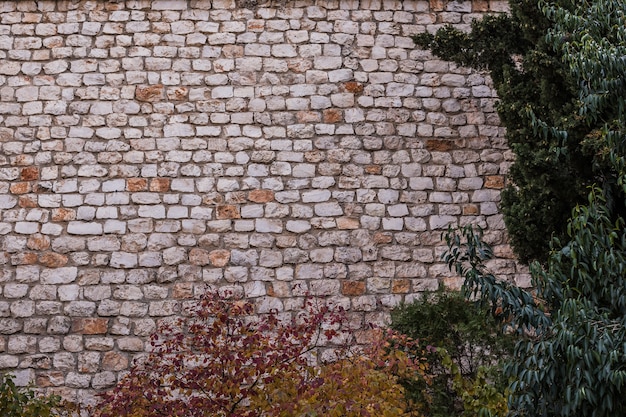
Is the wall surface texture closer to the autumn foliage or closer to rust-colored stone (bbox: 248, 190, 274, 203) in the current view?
rust-colored stone (bbox: 248, 190, 274, 203)

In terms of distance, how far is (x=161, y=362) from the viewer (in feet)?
24.6

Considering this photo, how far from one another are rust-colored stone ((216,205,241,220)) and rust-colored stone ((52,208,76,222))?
1.34m

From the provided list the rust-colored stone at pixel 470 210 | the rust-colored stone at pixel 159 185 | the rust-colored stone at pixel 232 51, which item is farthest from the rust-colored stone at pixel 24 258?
the rust-colored stone at pixel 470 210

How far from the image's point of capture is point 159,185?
8.09m

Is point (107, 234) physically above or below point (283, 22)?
below

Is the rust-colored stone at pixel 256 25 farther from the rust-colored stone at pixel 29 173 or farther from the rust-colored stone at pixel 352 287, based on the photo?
the rust-colored stone at pixel 352 287

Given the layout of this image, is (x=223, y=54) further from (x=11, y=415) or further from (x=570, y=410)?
(x=570, y=410)

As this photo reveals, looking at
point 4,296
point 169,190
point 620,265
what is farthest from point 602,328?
point 4,296

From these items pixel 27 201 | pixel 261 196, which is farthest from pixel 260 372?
pixel 27 201

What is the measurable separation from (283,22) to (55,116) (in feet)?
7.83

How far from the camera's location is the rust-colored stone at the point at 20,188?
8070 millimetres

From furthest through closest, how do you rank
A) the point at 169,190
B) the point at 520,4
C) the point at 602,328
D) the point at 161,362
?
the point at 169,190, the point at 161,362, the point at 520,4, the point at 602,328

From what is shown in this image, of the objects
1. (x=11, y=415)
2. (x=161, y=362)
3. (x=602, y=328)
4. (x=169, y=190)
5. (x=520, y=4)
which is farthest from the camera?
(x=169, y=190)

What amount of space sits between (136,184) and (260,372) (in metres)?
2.56
